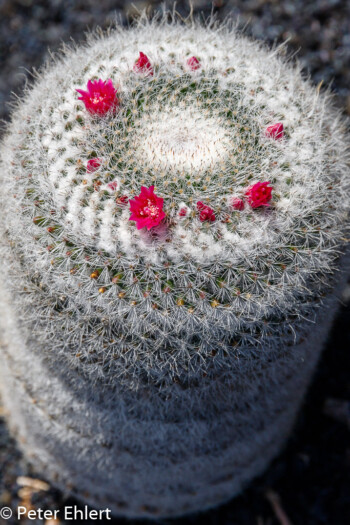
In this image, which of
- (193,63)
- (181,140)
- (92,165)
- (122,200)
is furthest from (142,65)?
(122,200)

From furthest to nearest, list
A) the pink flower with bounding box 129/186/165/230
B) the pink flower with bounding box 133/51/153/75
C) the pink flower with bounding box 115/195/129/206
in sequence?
the pink flower with bounding box 133/51/153/75 < the pink flower with bounding box 115/195/129/206 < the pink flower with bounding box 129/186/165/230

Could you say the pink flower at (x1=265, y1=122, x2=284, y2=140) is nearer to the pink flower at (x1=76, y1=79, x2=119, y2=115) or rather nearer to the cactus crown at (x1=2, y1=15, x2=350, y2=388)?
the cactus crown at (x1=2, y1=15, x2=350, y2=388)

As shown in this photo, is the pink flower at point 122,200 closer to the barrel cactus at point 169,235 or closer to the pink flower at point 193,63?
the barrel cactus at point 169,235

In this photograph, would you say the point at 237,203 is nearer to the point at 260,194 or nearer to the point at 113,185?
the point at 260,194

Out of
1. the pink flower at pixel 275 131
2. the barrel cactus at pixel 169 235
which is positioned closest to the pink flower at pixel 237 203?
the barrel cactus at pixel 169 235

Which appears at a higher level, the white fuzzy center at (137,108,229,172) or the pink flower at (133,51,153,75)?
the pink flower at (133,51,153,75)

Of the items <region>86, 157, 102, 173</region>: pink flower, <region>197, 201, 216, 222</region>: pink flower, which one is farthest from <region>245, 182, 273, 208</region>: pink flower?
<region>86, 157, 102, 173</region>: pink flower

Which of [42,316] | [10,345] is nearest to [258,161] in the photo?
[42,316]
